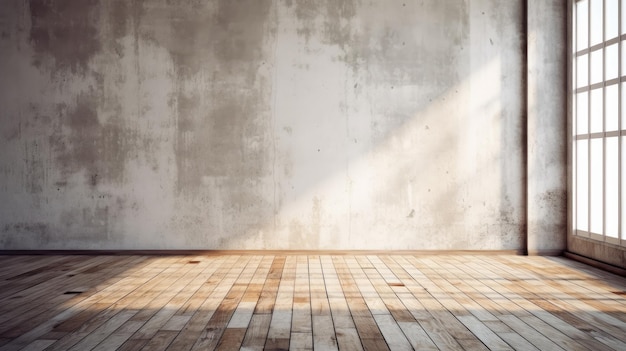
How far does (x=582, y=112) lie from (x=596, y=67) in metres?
0.52

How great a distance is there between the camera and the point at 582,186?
567 cm

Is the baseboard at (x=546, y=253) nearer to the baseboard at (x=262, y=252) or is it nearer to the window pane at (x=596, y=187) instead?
the baseboard at (x=262, y=252)

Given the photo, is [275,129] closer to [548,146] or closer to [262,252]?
[262,252]

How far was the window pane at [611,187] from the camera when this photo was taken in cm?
500

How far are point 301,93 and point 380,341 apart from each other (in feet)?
12.2

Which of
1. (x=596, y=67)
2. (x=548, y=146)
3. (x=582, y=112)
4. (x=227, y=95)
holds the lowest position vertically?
(x=548, y=146)

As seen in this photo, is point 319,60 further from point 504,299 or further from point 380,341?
point 380,341

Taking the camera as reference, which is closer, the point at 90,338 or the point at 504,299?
the point at 90,338

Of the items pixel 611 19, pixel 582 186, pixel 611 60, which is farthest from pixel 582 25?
pixel 582 186

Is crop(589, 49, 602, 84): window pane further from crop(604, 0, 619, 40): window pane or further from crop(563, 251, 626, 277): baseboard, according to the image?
crop(563, 251, 626, 277): baseboard

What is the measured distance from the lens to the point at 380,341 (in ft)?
9.57

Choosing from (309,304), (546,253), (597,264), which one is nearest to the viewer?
(309,304)

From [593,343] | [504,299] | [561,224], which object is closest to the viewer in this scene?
[593,343]

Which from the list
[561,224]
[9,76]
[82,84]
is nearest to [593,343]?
[561,224]
